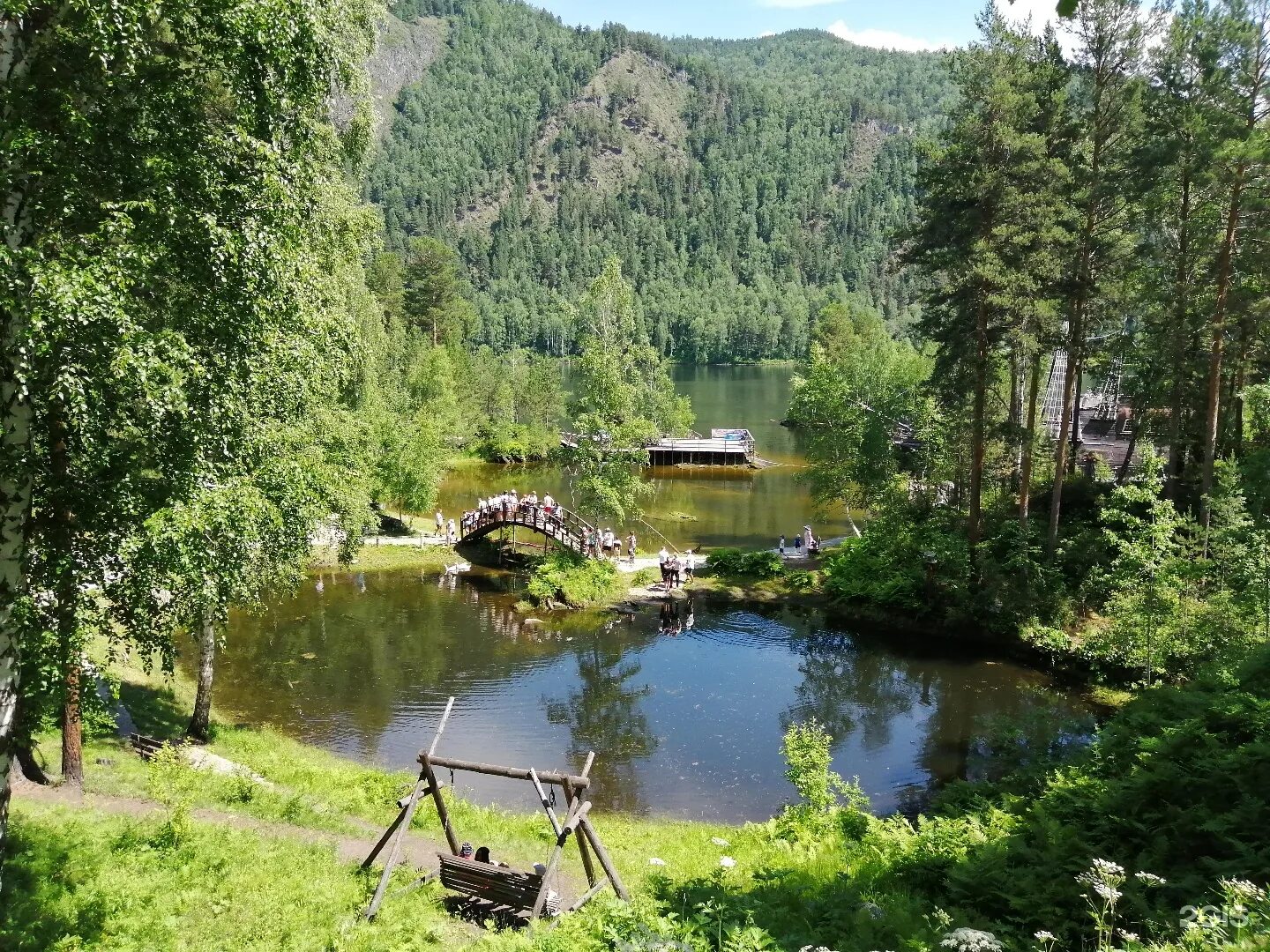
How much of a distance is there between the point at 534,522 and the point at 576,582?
176 inches

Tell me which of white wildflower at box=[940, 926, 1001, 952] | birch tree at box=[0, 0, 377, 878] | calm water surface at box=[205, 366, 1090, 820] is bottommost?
calm water surface at box=[205, 366, 1090, 820]

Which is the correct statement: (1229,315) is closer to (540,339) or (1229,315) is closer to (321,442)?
(321,442)

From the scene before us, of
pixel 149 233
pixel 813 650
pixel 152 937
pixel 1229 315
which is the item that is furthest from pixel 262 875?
pixel 1229 315

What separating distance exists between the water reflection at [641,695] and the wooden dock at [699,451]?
1344 inches

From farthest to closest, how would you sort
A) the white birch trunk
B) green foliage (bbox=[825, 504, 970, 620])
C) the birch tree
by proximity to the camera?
1. green foliage (bbox=[825, 504, 970, 620])
2. the white birch trunk
3. the birch tree

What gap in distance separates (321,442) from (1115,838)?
15.8m

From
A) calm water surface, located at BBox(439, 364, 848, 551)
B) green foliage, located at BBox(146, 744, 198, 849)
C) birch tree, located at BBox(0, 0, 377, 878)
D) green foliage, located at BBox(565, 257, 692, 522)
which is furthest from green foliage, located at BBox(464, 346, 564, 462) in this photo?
birch tree, located at BBox(0, 0, 377, 878)

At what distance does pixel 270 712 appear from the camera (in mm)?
20453

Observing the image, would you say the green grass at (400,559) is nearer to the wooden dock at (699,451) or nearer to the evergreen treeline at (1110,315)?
the evergreen treeline at (1110,315)

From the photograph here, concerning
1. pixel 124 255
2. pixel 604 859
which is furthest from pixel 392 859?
pixel 124 255

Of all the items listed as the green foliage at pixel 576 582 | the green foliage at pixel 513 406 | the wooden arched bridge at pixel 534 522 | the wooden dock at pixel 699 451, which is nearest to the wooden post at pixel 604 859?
the green foliage at pixel 576 582

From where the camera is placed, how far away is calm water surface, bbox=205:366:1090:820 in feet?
58.8

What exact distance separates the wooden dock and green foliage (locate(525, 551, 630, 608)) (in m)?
31.3

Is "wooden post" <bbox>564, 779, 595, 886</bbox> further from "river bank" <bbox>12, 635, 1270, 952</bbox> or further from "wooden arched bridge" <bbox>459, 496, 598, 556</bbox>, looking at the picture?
"wooden arched bridge" <bbox>459, 496, 598, 556</bbox>
